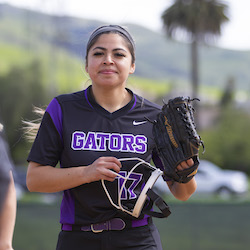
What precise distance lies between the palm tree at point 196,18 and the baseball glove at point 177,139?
3506cm

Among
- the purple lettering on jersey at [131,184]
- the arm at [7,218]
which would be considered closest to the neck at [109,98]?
the purple lettering on jersey at [131,184]

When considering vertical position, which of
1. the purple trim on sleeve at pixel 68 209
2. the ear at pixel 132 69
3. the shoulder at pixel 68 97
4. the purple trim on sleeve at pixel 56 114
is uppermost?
the ear at pixel 132 69

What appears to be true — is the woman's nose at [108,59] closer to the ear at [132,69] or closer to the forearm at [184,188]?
the ear at [132,69]

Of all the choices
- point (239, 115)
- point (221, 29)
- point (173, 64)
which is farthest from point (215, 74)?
point (221, 29)

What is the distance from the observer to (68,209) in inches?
96.7

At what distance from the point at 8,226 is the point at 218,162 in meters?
44.2

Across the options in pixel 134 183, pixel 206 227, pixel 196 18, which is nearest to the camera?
pixel 134 183

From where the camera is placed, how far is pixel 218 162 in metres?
45.1

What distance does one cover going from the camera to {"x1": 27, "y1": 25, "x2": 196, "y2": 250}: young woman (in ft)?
7.91

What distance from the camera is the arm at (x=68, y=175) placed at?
229 cm

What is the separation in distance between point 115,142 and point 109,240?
0.48m

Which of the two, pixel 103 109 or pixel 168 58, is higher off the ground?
pixel 168 58

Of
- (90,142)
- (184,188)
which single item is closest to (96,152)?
(90,142)

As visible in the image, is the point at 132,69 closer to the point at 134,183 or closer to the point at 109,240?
the point at 134,183
